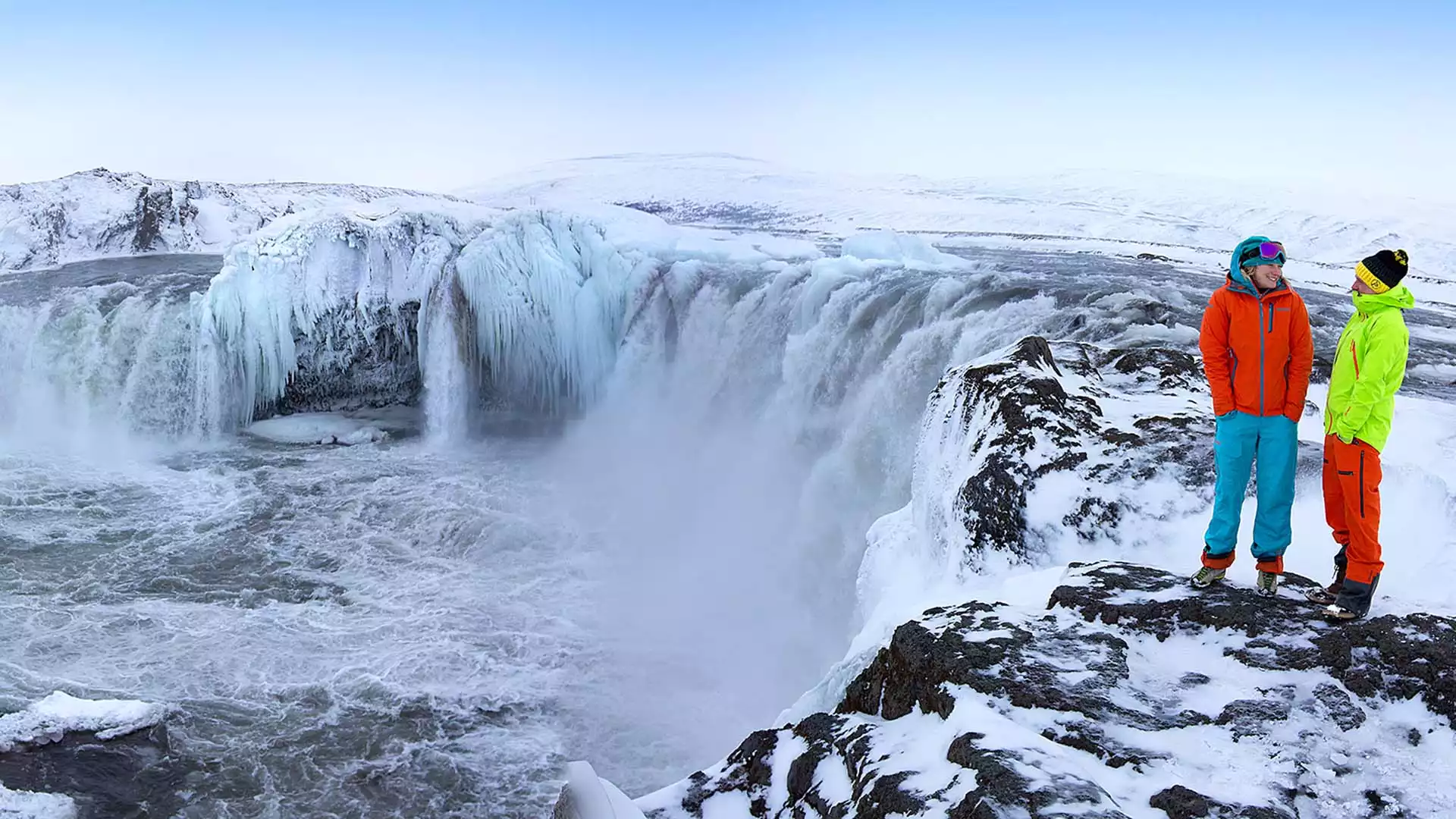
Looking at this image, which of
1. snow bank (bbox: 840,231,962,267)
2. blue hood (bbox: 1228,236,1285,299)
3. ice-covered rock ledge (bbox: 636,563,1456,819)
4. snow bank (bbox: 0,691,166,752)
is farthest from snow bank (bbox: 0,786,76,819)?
snow bank (bbox: 840,231,962,267)

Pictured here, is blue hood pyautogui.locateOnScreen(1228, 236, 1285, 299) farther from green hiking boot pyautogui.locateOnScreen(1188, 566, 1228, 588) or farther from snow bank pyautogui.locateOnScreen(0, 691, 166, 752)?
snow bank pyautogui.locateOnScreen(0, 691, 166, 752)

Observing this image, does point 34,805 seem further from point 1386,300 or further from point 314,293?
point 314,293

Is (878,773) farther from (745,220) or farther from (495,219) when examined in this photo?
(745,220)

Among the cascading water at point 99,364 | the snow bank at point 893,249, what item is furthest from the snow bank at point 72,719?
the snow bank at point 893,249

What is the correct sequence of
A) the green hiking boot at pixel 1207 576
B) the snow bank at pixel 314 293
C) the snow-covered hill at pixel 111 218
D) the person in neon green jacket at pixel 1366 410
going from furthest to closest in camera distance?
1. the snow-covered hill at pixel 111 218
2. the snow bank at pixel 314 293
3. the green hiking boot at pixel 1207 576
4. the person in neon green jacket at pixel 1366 410

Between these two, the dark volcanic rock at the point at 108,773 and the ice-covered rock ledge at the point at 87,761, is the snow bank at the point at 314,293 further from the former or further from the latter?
the dark volcanic rock at the point at 108,773
